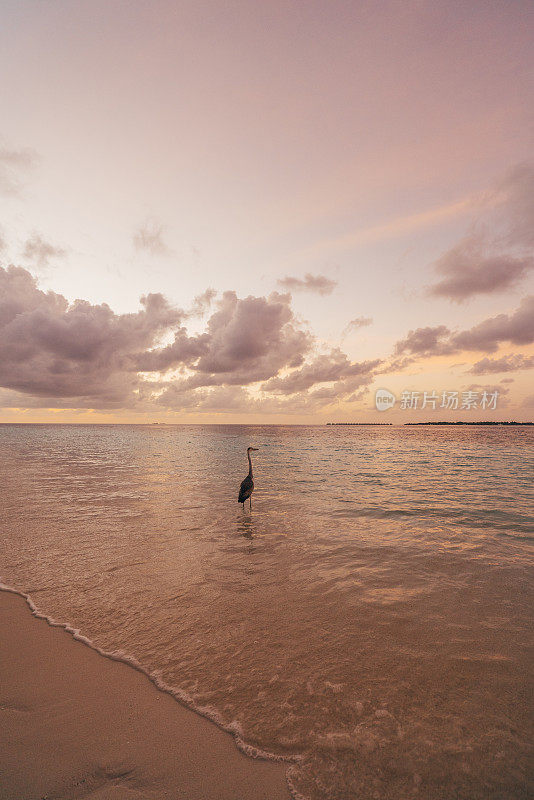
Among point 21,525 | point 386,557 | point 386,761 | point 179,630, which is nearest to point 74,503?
point 21,525

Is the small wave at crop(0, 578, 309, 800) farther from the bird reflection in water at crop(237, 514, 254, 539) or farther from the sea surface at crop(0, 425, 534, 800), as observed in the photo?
the bird reflection in water at crop(237, 514, 254, 539)

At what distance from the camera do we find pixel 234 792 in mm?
2846

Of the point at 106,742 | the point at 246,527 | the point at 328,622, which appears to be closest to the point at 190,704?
the point at 106,742

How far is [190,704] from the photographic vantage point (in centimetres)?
379

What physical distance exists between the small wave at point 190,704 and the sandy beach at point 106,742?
52 mm

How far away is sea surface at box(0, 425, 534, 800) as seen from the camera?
3.25m

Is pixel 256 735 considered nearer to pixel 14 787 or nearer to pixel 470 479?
pixel 14 787

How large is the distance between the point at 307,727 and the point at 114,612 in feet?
12.0

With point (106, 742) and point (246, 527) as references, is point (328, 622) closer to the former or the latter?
point (106, 742)

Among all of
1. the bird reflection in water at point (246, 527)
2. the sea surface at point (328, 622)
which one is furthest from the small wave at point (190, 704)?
the bird reflection in water at point (246, 527)

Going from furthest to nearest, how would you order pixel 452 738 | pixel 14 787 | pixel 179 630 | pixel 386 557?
pixel 386 557 < pixel 179 630 < pixel 452 738 < pixel 14 787

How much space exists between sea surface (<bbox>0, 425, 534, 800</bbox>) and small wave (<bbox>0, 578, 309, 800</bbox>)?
31 mm

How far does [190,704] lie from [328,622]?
2406 mm

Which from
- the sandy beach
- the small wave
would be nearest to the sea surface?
the small wave
